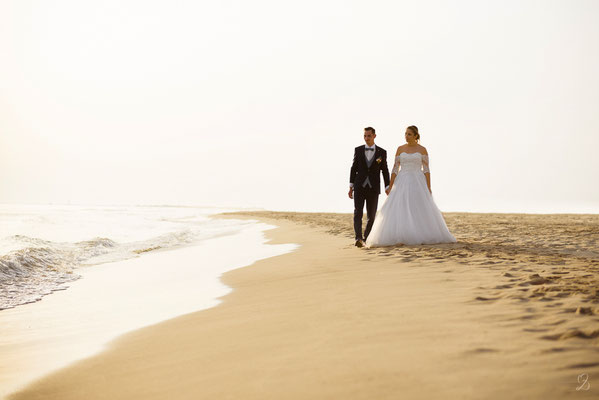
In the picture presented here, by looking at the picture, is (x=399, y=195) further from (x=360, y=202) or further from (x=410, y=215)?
(x=360, y=202)

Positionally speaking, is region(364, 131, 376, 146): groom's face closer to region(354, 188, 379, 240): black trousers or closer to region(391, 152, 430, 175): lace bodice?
region(391, 152, 430, 175): lace bodice

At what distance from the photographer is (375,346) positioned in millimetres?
2705

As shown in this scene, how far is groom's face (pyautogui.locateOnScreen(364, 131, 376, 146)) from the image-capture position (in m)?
8.75

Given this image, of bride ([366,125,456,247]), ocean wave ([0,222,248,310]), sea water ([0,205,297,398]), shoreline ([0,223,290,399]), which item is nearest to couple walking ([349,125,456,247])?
bride ([366,125,456,247])

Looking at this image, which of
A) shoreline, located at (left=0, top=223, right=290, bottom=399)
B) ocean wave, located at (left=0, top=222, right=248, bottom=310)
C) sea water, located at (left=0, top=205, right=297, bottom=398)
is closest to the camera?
shoreline, located at (left=0, top=223, right=290, bottom=399)

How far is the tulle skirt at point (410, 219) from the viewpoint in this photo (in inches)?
316

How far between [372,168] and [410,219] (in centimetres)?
139

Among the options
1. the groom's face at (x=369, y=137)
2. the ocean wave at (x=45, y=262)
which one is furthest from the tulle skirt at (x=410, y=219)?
the ocean wave at (x=45, y=262)

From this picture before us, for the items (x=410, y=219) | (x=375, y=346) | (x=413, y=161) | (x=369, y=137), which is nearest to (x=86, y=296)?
(x=375, y=346)

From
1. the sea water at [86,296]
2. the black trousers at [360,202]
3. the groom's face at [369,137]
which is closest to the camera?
the sea water at [86,296]

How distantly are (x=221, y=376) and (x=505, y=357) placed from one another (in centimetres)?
159

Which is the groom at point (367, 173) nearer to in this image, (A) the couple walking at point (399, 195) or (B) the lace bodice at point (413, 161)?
(A) the couple walking at point (399, 195)

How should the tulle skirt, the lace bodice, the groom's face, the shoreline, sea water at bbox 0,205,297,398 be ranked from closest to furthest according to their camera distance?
the shoreline, sea water at bbox 0,205,297,398, the tulle skirt, the lace bodice, the groom's face

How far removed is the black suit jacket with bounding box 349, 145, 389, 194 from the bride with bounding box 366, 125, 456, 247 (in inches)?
14.1
